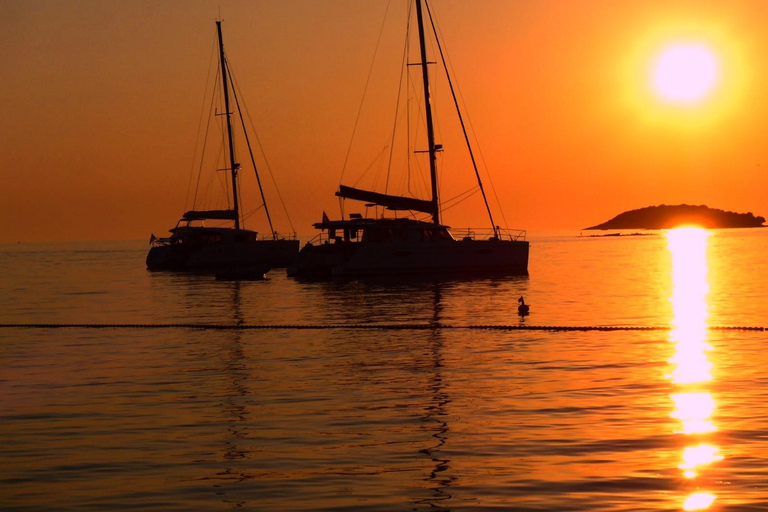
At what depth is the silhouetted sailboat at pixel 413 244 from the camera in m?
63.7

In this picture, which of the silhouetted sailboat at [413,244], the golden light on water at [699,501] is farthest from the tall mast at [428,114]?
the golden light on water at [699,501]

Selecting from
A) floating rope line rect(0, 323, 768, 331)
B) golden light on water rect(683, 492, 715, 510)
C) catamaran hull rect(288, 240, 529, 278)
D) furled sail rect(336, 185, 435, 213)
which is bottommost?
golden light on water rect(683, 492, 715, 510)

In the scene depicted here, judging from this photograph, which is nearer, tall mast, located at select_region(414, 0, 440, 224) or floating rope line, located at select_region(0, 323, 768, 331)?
floating rope line, located at select_region(0, 323, 768, 331)

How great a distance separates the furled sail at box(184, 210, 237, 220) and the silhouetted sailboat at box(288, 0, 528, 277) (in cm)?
1871

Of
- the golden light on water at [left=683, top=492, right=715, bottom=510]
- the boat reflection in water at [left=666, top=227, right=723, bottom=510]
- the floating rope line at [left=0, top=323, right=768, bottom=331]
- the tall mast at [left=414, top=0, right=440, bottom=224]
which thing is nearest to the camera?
the golden light on water at [left=683, top=492, right=715, bottom=510]

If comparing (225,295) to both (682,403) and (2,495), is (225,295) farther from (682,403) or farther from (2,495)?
(2,495)

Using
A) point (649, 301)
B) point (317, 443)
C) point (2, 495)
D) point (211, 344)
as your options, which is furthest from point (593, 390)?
point (649, 301)

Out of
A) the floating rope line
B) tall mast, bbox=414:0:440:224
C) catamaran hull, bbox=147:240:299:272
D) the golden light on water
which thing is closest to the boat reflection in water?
the golden light on water

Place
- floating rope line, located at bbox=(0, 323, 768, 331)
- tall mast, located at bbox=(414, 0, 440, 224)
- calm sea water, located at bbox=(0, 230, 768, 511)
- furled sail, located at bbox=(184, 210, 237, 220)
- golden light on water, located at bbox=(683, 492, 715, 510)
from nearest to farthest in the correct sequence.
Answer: golden light on water, located at bbox=(683, 492, 715, 510) < calm sea water, located at bbox=(0, 230, 768, 511) < floating rope line, located at bbox=(0, 323, 768, 331) < tall mast, located at bbox=(414, 0, 440, 224) < furled sail, located at bbox=(184, 210, 237, 220)

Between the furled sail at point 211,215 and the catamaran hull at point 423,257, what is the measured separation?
1776cm

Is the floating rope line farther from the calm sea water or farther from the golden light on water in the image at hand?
the golden light on water

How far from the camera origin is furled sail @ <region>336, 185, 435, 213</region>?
63625 millimetres

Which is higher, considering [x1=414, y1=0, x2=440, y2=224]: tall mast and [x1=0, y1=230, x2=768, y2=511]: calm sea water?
[x1=414, y1=0, x2=440, y2=224]: tall mast

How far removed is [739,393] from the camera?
18.6 m
